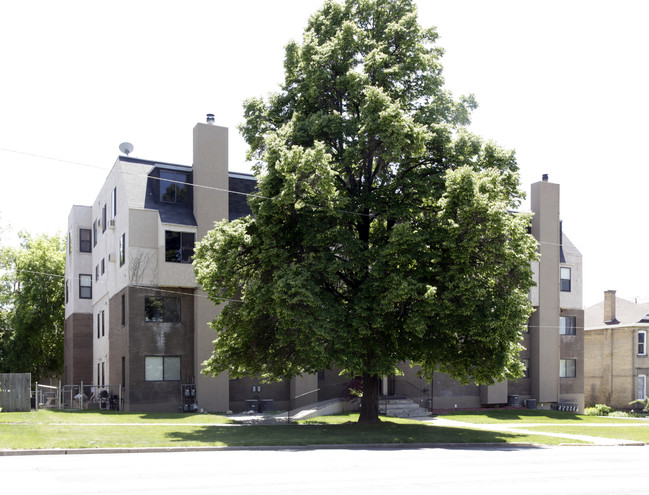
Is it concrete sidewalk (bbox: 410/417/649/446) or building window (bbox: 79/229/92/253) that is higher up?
building window (bbox: 79/229/92/253)

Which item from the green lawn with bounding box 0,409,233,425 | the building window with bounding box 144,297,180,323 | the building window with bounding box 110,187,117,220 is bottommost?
the green lawn with bounding box 0,409,233,425

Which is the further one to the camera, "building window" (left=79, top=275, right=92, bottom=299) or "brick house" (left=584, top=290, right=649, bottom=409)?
"brick house" (left=584, top=290, right=649, bottom=409)

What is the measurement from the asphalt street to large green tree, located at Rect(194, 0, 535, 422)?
5.57m

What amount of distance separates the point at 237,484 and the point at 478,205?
14083mm

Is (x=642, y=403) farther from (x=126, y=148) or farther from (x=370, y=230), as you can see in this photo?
(x=126, y=148)

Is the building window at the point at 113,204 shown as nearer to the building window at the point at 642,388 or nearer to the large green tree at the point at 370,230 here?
the large green tree at the point at 370,230

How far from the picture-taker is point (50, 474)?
12742 mm

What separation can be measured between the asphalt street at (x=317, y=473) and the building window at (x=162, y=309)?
18462mm

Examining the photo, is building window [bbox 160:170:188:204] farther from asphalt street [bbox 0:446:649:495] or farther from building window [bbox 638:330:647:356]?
building window [bbox 638:330:647:356]

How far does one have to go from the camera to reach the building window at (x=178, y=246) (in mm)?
35281

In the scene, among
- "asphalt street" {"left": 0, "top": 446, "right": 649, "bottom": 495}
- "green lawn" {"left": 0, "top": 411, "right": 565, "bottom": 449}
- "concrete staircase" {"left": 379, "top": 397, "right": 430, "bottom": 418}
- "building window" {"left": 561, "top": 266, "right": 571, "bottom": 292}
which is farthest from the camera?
"building window" {"left": 561, "top": 266, "right": 571, "bottom": 292}

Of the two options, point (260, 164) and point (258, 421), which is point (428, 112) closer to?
point (260, 164)

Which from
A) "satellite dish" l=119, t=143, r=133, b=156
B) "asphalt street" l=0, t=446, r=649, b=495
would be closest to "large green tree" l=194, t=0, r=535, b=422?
"asphalt street" l=0, t=446, r=649, b=495

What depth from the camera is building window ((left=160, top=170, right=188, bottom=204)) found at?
1446 inches
